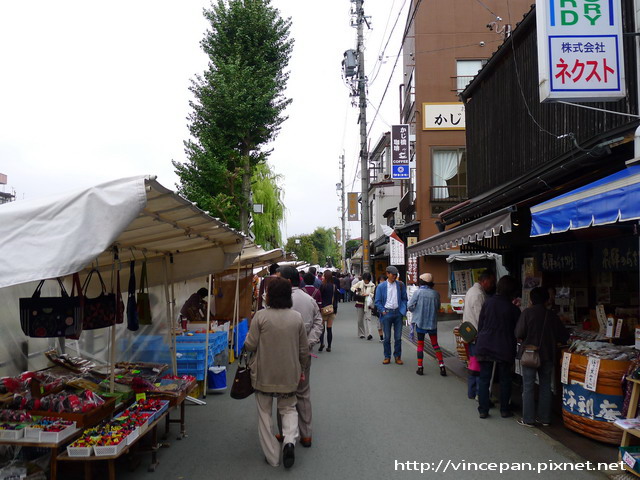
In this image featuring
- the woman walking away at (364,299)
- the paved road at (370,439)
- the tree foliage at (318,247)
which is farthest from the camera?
the tree foliage at (318,247)

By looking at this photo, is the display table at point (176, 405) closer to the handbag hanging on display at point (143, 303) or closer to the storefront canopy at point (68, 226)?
the handbag hanging on display at point (143, 303)

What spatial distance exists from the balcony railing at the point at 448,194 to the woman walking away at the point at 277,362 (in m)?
15.8

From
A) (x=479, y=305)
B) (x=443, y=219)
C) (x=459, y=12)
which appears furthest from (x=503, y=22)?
(x=479, y=305)

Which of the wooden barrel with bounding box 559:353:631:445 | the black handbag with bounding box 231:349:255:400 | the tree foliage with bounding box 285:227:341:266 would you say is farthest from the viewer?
the tree foliage with bounding box 285:227:341:266

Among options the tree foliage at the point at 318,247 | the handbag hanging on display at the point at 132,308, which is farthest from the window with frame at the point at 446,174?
the tree foliage at the point at 318,247

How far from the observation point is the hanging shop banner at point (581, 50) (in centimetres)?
554

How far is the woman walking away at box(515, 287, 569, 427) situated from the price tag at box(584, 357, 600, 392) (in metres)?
0.54

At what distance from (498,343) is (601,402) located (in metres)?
1.35

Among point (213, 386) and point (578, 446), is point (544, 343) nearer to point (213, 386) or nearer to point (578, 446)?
point (578, 446)

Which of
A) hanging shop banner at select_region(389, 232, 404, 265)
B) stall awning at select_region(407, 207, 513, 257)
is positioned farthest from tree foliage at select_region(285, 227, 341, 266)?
stall awning at select_region(407, 207, 513, 257)

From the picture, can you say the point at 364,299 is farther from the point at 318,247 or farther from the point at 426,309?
the point at 318,247

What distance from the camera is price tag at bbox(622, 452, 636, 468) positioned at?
443 centimetres

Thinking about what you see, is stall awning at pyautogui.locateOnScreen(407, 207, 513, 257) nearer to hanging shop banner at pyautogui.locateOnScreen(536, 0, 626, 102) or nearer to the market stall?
hanging shop banner at pyautogui.locateOnScreen(536, 0, 626, 102)

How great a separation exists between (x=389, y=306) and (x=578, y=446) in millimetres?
5182
